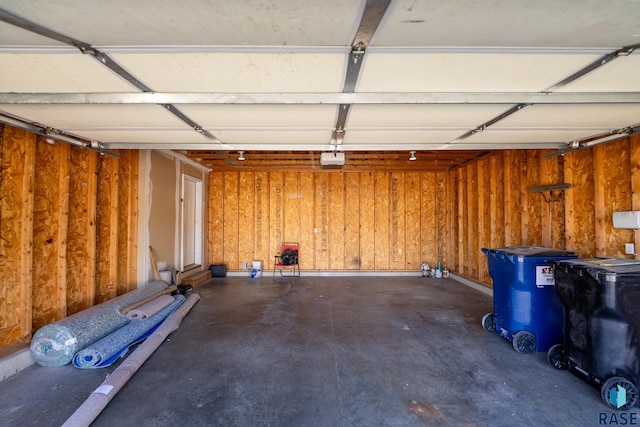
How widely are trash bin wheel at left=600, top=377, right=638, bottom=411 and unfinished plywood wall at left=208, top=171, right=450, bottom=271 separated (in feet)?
16.7

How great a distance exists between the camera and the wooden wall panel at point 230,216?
7.14 metres

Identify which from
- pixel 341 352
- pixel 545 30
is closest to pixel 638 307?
pixel 545 30

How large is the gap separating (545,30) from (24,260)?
466 cm

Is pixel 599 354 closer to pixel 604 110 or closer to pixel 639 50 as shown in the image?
pixel 604 110

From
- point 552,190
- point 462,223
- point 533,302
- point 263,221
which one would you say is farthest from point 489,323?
point 263,221

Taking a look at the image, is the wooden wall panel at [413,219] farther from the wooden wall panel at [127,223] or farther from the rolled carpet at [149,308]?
the wooden wall panel at [127,223]

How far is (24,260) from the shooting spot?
2684 mm

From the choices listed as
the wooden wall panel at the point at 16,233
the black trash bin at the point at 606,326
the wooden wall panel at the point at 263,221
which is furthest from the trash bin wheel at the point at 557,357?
the wooden wall panel at the point at 263,221

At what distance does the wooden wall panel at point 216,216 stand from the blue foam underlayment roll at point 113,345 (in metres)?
3.73

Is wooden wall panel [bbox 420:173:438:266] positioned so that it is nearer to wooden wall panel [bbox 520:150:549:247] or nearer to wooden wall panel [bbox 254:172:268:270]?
wooden wall panel [bbox 520:150:549:247]

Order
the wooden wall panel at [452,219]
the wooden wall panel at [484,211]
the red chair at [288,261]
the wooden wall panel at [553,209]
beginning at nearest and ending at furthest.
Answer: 1. the wooden wall panel at [553,209]
2. the wooden wall panel at [484,211]
3. the red chair at [288,261]
4. the wooden wall panel at [452,219]

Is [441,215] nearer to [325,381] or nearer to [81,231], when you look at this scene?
[325,381]

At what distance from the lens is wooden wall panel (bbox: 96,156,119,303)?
3.85m

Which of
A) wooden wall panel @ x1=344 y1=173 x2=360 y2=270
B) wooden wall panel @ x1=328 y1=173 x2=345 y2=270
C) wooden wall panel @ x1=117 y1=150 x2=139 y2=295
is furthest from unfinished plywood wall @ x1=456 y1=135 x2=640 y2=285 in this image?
wooden wall panel @ x1=117 y1=150 x2=139 y2=295
